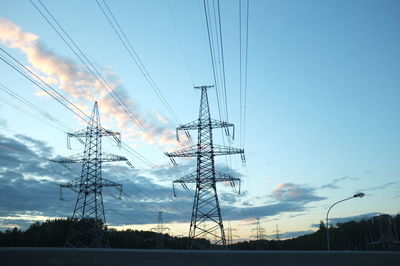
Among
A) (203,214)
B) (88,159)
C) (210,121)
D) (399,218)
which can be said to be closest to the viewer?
(203,214)

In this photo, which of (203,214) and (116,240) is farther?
(116,240)

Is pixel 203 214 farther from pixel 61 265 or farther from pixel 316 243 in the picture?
pixel 316 243

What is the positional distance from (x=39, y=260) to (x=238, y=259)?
169 inches

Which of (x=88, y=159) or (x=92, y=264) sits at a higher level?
(x=88, y=159)

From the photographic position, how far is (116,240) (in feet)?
323

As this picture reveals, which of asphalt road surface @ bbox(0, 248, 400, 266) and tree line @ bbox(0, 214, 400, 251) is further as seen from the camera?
tree line @ bbox(0, 214, 400, 251)

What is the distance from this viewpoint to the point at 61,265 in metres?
7.16

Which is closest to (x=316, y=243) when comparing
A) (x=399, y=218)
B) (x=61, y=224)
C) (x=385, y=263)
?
(x=399, y=218)

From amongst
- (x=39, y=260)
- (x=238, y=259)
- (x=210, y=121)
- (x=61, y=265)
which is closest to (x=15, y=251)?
(x=39, y=260)

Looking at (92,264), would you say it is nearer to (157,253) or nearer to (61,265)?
(61,265)

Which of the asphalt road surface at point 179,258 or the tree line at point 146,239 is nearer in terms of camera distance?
the asphalt road surface at point 179,258

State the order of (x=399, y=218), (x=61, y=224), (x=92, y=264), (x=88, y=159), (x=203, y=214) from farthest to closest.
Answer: (x=399, y=218) < (x=61, y=224) < (x=88, y=159) < (x=203, y=214) < (x=92, y=264)

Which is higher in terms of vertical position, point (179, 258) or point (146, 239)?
point (179, 258)

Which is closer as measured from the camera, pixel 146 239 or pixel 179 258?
pixel 179 258
